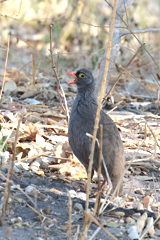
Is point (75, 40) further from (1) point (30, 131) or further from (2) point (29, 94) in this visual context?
(1) point (30, 131)

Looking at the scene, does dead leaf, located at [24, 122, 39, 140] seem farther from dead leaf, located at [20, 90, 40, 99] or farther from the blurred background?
dead leaf, located at [20, 90, 40, 99]

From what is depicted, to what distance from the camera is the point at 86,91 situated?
3.52m

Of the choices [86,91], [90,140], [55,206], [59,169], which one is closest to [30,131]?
[59,169]

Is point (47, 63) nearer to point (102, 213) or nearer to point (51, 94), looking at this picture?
point (51, 94)

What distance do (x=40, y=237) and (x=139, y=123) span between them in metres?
2.89

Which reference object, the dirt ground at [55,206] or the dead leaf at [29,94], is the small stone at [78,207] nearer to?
the dirt ground at [55,206]

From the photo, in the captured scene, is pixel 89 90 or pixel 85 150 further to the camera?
pixel 89 90

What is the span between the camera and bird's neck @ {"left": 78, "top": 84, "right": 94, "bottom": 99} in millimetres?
3486

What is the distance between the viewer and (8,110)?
14.6 ft

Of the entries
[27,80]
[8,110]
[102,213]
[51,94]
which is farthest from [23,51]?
[102,213]

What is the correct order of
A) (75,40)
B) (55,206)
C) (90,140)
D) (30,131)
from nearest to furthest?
1. (55,206)
2. (90,140)
3. (30,131)
4. (75,40)

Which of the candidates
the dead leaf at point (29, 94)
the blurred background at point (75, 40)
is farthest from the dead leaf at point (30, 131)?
the dead leaf at point (29, 94)

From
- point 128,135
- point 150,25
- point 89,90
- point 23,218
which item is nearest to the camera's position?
point 23,218

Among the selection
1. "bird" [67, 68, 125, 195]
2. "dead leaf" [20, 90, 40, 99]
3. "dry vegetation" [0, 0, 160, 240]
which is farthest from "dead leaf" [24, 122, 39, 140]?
"dead leaf" [20, 90, 40, 99]
